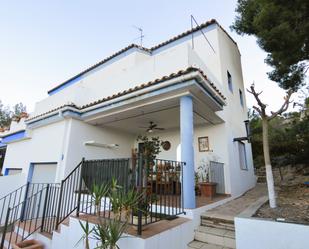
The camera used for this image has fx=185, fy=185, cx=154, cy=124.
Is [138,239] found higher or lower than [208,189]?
lower

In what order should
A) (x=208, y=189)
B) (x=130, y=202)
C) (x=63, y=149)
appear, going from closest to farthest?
(x=130, y=202), (x=208, y=189), (x=63, y=149)

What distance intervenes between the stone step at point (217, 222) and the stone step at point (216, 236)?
89 millimetres

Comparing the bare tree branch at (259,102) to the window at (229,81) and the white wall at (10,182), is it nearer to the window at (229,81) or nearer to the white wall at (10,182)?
the window at (229,81)

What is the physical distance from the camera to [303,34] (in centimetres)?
627

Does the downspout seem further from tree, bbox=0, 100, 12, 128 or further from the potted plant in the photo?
tree, bbox=0, 100, 12, 128

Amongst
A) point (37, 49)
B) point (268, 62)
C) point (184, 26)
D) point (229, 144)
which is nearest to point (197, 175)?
point (229, 144)

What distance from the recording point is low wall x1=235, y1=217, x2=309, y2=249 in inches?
A: 122

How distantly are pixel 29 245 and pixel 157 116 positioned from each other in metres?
5.87

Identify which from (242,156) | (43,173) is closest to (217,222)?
(242,156)

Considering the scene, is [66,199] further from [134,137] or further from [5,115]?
[5,115]

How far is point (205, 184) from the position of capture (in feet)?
22.8

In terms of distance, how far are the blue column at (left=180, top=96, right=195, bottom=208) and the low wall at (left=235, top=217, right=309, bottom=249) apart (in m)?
1.26

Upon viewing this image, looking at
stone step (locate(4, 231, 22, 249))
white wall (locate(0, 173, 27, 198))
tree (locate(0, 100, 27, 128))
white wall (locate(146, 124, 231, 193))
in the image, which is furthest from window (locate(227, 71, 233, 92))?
tree (locate(0, 100, 27, 128))

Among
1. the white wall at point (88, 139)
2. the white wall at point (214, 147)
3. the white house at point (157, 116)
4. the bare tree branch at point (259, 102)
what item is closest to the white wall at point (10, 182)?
the white house at point (157, 116)
